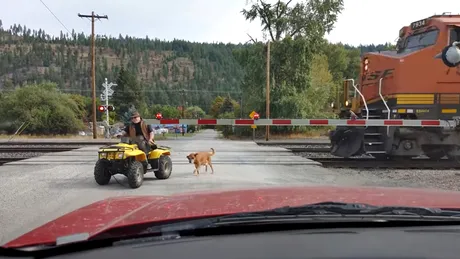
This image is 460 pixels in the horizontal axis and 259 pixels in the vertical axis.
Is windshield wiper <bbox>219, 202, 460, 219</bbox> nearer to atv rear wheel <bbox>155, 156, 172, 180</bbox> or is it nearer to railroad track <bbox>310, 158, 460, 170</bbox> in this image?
atv rear wheel <bbox>155, 156, 172, 180</bbox>

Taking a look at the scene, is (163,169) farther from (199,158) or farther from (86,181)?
(86,181)

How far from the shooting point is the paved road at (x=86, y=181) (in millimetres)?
6543

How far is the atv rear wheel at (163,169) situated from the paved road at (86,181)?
17 cm

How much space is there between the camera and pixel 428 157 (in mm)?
12930

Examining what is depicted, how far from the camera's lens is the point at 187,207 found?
233 centimetres

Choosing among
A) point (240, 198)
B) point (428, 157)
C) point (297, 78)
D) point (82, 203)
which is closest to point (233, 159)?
point (428, 157)

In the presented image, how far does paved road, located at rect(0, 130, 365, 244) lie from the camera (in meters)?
6.54

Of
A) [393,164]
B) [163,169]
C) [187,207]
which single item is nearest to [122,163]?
[163,169]

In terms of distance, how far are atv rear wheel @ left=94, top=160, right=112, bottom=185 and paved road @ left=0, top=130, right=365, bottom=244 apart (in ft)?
0.47

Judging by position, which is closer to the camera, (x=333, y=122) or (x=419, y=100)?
(x=333, y=122)

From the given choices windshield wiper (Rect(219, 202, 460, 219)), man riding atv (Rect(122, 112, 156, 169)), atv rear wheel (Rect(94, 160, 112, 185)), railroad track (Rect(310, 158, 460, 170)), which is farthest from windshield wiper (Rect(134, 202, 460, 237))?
railroad track (Rect(310, 158, 460, 170))

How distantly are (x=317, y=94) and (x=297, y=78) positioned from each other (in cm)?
531

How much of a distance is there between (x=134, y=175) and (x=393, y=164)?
24.2 ft

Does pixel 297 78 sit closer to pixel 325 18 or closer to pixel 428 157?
pixel 325 18
